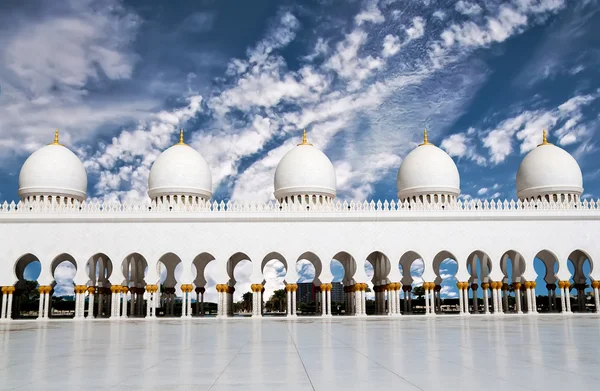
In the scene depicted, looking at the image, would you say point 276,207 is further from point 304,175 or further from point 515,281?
point 515,281

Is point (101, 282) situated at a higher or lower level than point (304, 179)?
lower

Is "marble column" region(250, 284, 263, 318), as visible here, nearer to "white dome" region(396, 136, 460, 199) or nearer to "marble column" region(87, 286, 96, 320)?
"marble column" region(87, 286, 96, 320)

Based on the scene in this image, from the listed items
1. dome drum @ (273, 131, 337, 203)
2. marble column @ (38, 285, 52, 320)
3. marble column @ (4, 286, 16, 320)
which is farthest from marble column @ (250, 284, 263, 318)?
marble column @ (4, 286, 16, 320)

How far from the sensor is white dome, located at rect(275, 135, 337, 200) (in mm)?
28281

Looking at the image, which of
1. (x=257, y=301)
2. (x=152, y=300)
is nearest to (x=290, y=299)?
(x=257, y=301)

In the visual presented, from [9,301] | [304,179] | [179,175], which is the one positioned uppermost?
[179,175]

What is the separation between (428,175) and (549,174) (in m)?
6.37

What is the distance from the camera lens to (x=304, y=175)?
2831 cm

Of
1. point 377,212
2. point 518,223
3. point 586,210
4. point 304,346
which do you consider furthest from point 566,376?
point 586,210

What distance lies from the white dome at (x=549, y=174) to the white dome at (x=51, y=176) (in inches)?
916

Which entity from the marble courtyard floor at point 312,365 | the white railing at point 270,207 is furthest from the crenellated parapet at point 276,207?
the marble courtyard floor at point 312,365

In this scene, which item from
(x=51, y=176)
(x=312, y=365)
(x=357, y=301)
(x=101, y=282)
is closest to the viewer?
(x=312, y=365)

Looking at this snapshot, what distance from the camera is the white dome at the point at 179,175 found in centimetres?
2841

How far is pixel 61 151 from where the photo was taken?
2941 centimetres
